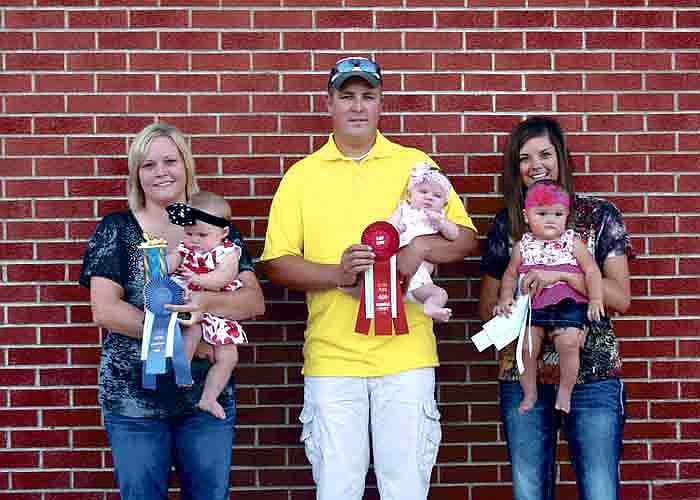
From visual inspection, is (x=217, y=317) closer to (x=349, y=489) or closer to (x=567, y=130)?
(x=349, y=489)

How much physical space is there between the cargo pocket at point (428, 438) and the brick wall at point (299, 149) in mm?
787

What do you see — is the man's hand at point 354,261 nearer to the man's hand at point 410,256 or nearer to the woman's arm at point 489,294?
the man's hand at point 410,256

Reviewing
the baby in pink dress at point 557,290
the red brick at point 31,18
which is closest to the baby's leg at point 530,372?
the baby in pink dress at point 557,290

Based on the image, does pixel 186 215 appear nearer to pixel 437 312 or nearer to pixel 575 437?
pixel 437 312

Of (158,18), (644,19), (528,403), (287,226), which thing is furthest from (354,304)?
(644,19)

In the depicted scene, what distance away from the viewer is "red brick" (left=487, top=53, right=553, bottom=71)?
4.51 meters

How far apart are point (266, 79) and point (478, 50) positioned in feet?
3.32

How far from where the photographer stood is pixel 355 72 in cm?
386

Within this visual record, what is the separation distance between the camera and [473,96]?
14.8ft

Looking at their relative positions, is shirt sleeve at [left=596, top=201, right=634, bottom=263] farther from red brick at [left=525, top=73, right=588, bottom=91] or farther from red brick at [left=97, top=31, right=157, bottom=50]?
red brick at [left=97, top=31, right=157, bottom=50]

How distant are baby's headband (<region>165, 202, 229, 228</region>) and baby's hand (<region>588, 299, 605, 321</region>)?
1.48 metres

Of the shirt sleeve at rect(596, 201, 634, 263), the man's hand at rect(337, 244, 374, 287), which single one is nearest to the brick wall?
the shirt sleeve at rect(596, 201, 634, 263)

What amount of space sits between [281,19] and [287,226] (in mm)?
1145

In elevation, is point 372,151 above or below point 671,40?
below
